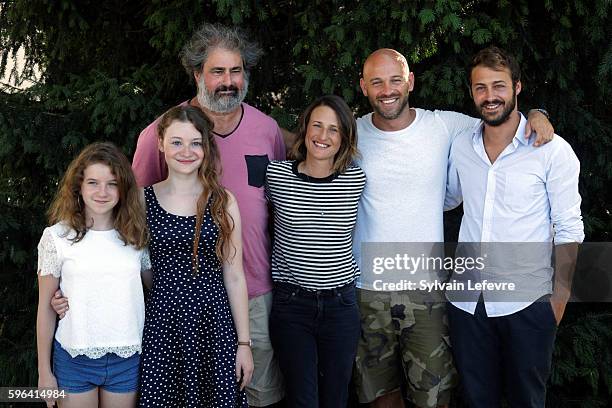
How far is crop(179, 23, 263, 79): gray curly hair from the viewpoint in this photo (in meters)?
3.57

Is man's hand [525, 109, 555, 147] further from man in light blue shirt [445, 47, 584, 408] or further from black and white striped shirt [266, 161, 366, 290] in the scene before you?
black and white striped shirt [266, 161, 366, 290]

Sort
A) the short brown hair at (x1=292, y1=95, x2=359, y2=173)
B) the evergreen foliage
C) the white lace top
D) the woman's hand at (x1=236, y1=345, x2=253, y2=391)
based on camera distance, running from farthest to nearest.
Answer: the evergreen foliage → the short brown hair at (x1=292, y1=95, x2=359, y2=173) → the woman's hand at (x1=236, y1=345, x2=253, y2=391) → the white lace top

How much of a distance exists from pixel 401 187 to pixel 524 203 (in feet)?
1.83

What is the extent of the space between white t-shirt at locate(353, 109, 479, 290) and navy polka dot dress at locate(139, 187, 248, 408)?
0.77 m

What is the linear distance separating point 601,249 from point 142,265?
2739 millimetres

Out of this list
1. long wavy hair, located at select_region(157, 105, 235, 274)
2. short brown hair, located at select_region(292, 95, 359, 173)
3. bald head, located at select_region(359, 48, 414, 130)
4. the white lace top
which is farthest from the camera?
bald head, located at select_region(359, 48, 414, 130)

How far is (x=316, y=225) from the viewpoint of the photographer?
127 inches

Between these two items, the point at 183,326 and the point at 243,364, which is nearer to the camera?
the point at 183,326

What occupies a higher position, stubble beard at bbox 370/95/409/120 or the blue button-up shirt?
stubble beard at bbox 370/95/409/120

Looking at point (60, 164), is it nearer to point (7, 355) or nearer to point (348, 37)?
point (7, 355)

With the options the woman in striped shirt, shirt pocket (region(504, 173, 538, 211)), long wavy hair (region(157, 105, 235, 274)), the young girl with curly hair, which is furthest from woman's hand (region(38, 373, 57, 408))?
shirt pocket (region(504, 173, 538, 211))

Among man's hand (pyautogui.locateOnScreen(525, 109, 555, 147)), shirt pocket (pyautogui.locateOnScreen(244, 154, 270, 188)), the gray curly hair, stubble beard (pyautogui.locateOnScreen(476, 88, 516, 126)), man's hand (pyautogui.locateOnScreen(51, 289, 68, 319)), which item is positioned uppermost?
the gray curly hair

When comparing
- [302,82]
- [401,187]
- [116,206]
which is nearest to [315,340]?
[401,187]

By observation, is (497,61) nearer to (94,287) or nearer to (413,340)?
(413,340)
